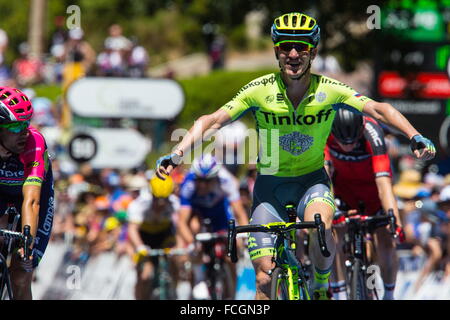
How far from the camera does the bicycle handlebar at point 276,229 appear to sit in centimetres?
658

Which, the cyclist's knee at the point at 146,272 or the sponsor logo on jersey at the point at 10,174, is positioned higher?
the cyclist's knee at the point at 146,272

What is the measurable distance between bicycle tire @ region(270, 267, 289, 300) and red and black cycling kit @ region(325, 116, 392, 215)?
7.25 feet

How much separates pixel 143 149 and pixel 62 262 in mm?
2983

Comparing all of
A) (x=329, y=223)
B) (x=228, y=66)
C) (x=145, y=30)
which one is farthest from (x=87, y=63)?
(x=145, y=30)

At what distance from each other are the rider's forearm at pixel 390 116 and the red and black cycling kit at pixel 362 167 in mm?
1650

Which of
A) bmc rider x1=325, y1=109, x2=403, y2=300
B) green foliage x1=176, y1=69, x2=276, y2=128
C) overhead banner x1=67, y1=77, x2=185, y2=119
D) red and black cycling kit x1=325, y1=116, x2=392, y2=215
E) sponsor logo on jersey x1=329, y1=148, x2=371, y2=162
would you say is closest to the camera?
bmc rider x1=325, y1=109, x2=403, y2=300

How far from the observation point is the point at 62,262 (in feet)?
48.5

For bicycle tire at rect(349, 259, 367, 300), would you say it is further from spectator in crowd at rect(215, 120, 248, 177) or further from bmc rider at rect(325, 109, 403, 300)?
spectator in crowd at rect(215, 120, 248, 177)

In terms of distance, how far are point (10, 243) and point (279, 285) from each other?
1950 mm

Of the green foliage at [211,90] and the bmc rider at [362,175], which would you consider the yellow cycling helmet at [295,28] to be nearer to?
the bmc rider at [362,175]

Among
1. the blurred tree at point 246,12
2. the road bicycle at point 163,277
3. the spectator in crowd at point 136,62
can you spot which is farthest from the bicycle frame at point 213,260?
the spectator in crowd at point 136,62

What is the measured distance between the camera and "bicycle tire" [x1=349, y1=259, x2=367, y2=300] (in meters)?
8.55

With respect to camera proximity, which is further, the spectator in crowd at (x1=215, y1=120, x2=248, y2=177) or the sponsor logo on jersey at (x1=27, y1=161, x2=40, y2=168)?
the spectator in crowd at (x1=215, y1=120, x2=248, y2=177)

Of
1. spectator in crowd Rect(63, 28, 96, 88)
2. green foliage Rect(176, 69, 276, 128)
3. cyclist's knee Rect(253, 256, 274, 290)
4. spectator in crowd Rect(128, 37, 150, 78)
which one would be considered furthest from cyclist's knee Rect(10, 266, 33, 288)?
green foliage Rect(176, 69, 276, 128)
